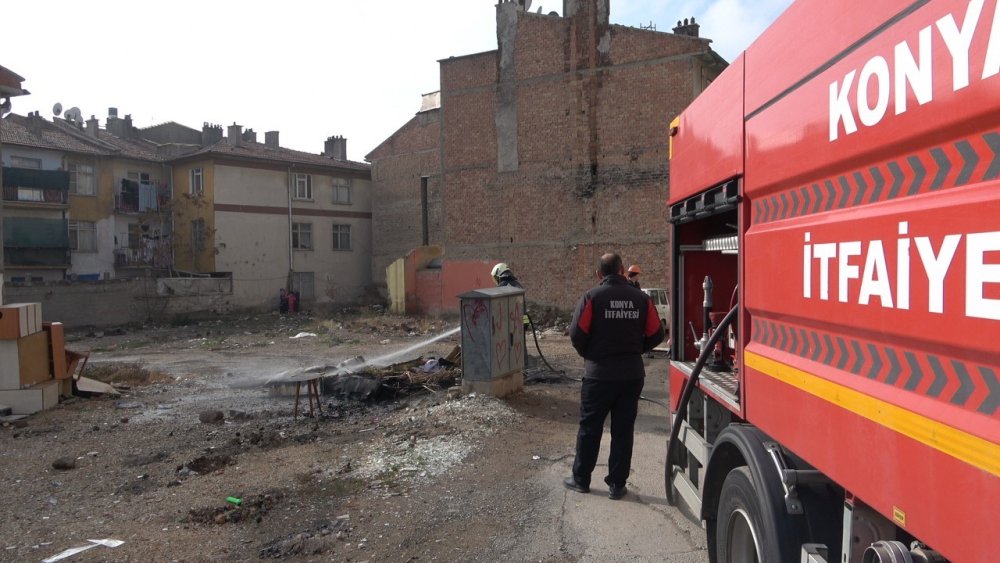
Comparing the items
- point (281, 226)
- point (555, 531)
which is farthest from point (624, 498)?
point (281, 226)

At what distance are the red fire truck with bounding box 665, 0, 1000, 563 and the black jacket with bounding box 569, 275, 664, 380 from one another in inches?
74.7

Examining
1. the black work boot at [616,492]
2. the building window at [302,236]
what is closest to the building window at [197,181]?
the building window at [302,236]

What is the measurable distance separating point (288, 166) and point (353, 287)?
7.96m

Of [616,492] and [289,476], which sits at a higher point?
[616,492]

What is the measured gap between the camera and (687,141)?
440 centimetres

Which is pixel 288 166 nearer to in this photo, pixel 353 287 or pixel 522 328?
pixel 353 287

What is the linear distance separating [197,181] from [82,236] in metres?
6.66

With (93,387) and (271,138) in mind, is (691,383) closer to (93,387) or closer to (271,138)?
(93,387)

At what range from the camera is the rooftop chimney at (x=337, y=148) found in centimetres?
4875

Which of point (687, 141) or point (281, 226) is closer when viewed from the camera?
point (687, 141)

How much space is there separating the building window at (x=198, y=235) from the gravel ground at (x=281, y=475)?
85.7ft

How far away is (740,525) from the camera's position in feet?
9.68

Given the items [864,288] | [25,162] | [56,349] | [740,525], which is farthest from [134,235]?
[864,288]

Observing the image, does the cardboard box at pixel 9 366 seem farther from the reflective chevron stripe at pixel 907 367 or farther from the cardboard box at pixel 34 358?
the reflective chevron stripe at pixel 907 367
